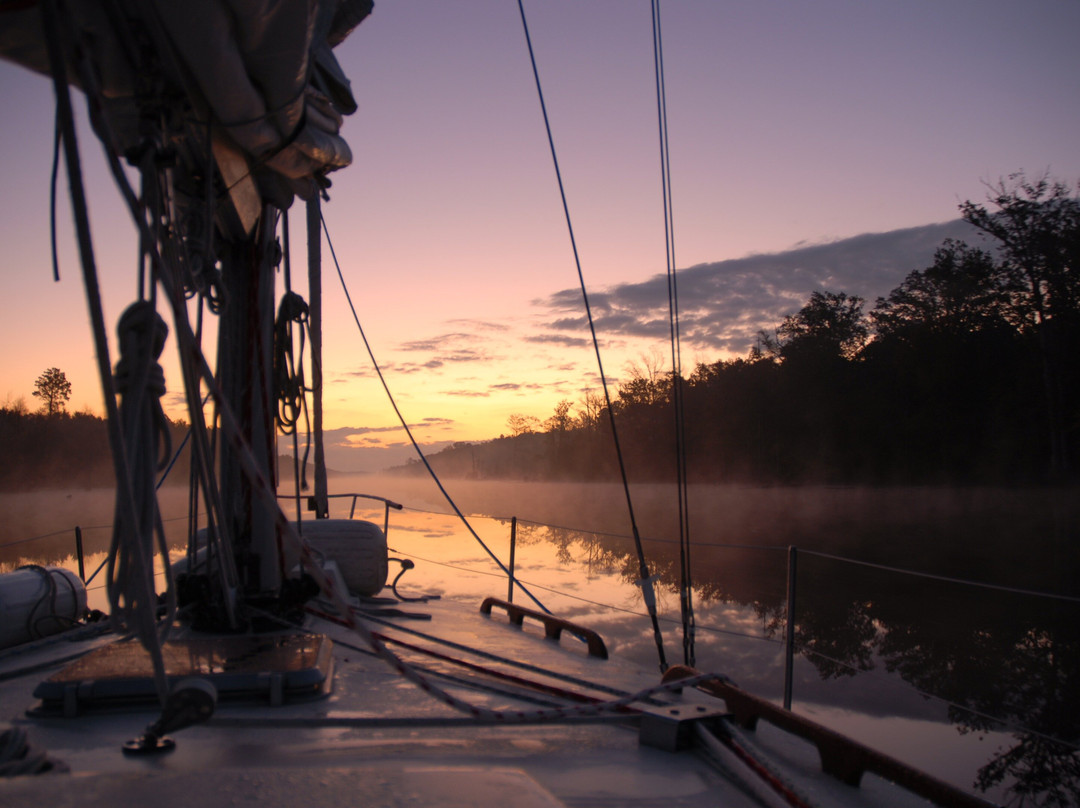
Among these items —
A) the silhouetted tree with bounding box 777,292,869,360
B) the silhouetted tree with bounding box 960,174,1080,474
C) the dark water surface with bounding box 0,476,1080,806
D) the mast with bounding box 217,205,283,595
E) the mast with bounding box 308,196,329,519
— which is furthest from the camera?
the silhouetted tree with bounding box 777,292,869,360

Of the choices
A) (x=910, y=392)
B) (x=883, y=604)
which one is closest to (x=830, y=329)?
(x=910, y=392)

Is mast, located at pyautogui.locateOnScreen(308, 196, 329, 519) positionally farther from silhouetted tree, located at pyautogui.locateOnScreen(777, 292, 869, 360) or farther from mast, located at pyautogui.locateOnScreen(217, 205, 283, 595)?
silhouetted tree, located at pyautogui.locateOnScreen(777, 292, 869, 360)

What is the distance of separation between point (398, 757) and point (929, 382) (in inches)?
1413

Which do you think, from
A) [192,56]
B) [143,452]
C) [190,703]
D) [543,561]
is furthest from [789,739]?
[543,561]

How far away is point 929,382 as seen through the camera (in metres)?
32.2

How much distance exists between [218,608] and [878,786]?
2643mm

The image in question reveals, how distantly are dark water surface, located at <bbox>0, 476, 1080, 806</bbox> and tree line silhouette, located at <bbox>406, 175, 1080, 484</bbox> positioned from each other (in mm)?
1993

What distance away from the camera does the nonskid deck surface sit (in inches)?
51.9

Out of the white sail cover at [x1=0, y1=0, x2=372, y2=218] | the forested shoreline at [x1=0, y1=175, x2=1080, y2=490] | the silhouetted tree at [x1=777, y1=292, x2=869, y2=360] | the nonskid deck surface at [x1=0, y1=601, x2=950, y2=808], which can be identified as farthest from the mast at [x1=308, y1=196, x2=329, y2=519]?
the silhouetted tree at [x1=777, y1=292, x2=869, y2=360]

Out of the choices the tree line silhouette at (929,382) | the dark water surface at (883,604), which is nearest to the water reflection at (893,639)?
the dark water surface at (883,604)

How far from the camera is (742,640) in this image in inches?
413

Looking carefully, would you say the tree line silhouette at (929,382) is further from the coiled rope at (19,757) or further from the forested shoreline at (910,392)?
the coiled rope at (19,757)

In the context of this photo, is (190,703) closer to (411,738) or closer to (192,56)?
(411,738)

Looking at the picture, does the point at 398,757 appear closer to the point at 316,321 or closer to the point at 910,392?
the point at 316,321
